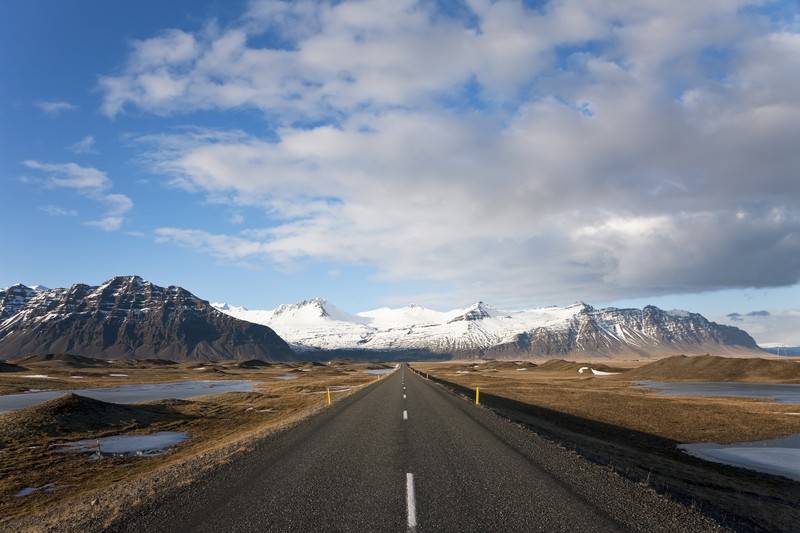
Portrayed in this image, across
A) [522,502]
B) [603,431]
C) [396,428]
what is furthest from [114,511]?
[603,431]

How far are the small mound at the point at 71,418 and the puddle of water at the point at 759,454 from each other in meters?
37.8

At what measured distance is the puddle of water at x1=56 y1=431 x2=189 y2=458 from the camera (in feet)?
90.6

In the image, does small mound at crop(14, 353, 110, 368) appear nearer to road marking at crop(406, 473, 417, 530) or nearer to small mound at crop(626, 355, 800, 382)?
small mound at crop(626, 355, 800, 382)

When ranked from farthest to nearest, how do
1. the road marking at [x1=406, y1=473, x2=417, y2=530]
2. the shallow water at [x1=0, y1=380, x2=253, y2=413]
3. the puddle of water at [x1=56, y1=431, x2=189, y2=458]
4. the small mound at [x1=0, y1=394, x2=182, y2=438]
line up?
→ the shallow water at [x1=0, y1=380, x2=253, y2=413] → the small mound at [x1=0, y1=394, x2=182, y2=438] → the puddle of water at [x1=56, y1=431, x2=189, y2=458] → the road marking at [x1=406, y1=473, x2=417, y2=530]

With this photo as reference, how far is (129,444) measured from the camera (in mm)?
29984

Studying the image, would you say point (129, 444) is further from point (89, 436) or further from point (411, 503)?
point (411, 503)

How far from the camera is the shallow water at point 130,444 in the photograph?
27672mm

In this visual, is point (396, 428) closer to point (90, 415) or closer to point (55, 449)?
point (55, 449)

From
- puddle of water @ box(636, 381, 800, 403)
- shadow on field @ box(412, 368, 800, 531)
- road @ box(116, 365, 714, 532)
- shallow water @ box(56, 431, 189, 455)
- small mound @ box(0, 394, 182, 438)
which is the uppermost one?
road @ box(116, 365, 714, 532)

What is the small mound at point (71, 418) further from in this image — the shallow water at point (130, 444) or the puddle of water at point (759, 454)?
the puddle of water at point (759, 454)

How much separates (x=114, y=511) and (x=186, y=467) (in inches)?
206

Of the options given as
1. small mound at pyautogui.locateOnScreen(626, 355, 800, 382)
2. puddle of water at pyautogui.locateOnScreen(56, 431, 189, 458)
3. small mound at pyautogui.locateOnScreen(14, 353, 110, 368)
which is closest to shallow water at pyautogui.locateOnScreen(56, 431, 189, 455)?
puddle of water at pyautogui.locateOnScreen(56, 431, 189, 458)

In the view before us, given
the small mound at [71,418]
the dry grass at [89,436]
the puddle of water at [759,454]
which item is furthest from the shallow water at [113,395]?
the puddle of water at [759,454]

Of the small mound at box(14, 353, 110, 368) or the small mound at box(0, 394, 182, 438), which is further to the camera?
the small mound at box(14, 353, 110, 368)
